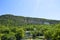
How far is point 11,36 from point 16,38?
11.7 feet

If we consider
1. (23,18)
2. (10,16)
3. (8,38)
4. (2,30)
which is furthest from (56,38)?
(23,18)

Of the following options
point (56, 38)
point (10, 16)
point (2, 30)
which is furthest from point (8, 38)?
point (10, 16)

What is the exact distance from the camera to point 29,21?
118 m

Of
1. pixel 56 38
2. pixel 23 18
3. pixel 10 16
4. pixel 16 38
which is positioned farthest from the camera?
pixel 23 18

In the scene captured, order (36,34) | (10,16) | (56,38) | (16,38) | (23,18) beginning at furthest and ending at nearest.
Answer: (23,18) → (10,16) → (36,34) → (16,38) → (56,38)

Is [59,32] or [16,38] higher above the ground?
[59,32]

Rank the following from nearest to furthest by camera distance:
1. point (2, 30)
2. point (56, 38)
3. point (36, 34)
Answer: point (56, 38)
point (2, 30)
point (36, 34)

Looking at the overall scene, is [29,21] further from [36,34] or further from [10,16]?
[36,34]

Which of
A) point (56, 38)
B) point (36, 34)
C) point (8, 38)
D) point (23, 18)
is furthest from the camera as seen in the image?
point (23, 18)

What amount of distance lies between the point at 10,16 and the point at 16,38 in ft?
218

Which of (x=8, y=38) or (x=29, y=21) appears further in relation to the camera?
(x=29, y=21)

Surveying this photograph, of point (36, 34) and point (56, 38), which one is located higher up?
point (56, 38)

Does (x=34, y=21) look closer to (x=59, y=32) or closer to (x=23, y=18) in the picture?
(x=23, y=18)

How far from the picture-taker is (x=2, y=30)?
148 feet
